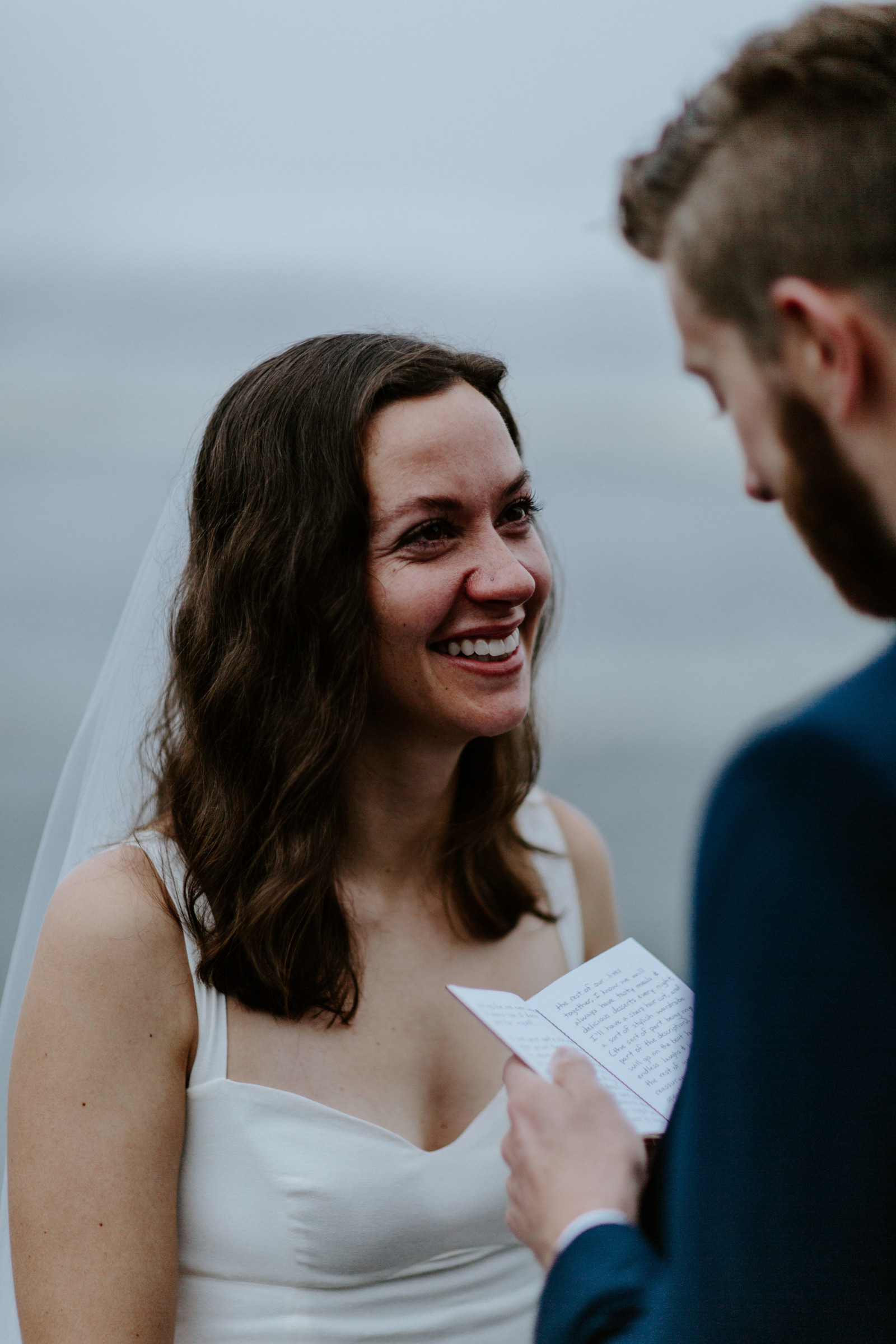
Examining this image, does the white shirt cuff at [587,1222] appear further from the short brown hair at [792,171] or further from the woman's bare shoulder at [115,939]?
the woman's bare shoulder at [115,939]

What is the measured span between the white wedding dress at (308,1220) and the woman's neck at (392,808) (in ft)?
1.16

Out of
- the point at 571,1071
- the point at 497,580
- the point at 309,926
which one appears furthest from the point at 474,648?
the point at 571,1071

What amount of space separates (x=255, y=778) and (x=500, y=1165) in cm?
75

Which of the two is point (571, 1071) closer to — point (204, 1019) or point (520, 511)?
point (204, 1019)

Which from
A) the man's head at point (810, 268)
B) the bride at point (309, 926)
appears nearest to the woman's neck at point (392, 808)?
the bride at point (309, 926)

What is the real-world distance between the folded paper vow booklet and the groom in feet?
0.94

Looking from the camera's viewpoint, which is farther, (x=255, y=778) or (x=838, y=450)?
(x=255, y=778)

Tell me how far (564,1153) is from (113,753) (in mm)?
1414

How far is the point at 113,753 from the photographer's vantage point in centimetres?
224

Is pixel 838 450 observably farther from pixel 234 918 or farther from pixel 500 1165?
pixel 500 1165

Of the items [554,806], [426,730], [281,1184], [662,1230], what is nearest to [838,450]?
[662,1230]

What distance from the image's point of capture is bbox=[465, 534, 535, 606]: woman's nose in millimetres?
1943

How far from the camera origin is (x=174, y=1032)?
5.67 ft

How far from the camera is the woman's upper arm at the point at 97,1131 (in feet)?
5.23
